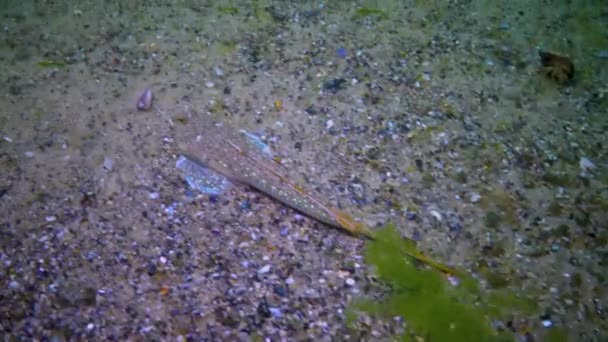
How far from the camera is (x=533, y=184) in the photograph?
12.2ft

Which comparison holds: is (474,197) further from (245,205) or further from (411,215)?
(245,205)

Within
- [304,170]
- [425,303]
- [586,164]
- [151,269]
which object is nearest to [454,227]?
[425,303]

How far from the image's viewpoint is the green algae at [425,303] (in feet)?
9.70

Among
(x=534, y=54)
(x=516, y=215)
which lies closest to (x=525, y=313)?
(x=516, y=215)

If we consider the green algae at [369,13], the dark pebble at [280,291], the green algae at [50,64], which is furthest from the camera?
the green algae at [369,13]

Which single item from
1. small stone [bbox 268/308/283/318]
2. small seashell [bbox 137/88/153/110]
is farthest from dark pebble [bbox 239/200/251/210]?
small seashell [bbox 137/88/153/110]

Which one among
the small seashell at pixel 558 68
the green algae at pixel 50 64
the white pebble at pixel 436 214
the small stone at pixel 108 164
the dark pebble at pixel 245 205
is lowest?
the dark pebble at pixel 245 205

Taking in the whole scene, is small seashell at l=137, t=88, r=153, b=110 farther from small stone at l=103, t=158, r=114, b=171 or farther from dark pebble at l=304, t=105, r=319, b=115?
dark pebble at l=304, t=105, r=319, b=115

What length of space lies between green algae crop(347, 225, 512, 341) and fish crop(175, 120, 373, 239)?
25cm

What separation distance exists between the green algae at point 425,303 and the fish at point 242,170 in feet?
0.83

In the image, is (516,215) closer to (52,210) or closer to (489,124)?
(489,124)

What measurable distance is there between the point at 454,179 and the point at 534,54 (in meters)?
1.85

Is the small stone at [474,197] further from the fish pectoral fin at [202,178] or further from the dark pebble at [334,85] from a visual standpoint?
the fish pectoral fin at [202,178]

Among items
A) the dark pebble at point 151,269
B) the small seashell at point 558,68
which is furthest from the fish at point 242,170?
the small seashell at point 558,68
